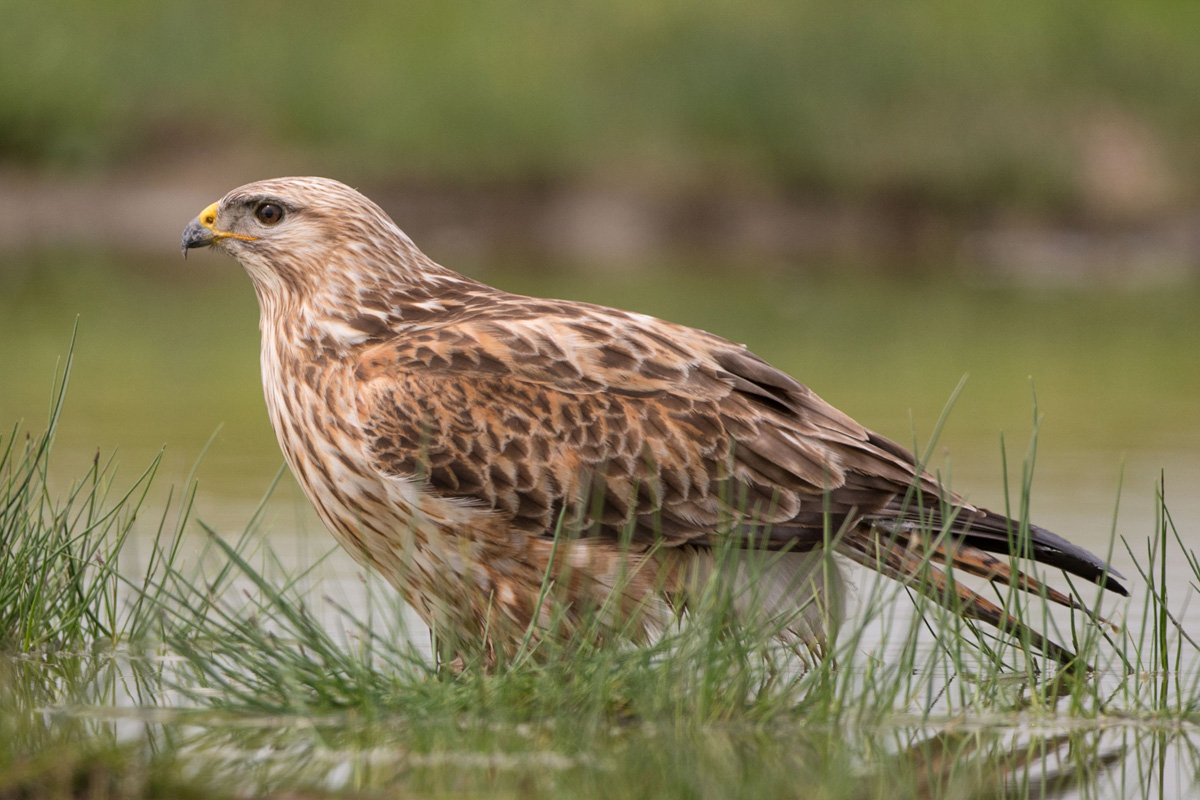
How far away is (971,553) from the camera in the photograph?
493cm

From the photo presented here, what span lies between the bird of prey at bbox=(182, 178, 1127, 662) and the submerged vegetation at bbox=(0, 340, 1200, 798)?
0.77 ft

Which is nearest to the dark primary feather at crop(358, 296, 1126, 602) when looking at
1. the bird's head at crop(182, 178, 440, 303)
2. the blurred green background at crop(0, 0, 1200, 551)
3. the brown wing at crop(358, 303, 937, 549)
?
the brown wing at crop(358, 303, 937, 549)

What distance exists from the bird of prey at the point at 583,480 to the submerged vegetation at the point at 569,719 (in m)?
0.24

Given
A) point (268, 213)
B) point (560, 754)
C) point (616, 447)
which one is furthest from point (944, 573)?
point (268, 213)

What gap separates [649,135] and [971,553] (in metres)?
14.8

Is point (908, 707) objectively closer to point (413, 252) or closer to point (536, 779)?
point (536, 779)

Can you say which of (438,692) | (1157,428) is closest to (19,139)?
(1157,428)

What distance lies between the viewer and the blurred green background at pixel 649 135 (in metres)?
18.2

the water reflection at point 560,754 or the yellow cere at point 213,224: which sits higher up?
the yellow cere at point 213,224

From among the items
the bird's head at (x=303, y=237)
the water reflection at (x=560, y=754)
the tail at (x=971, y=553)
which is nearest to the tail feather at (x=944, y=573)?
the tail at (x=971, y=553)

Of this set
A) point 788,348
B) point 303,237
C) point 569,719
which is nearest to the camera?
point 569,719

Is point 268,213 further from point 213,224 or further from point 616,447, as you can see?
point 616,447

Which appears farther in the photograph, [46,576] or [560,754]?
[46,576]

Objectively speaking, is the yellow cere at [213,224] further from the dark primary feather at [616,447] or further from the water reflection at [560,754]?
the water reflection at [560,754]
